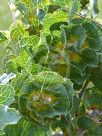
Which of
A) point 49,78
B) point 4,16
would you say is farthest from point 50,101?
point 4,16

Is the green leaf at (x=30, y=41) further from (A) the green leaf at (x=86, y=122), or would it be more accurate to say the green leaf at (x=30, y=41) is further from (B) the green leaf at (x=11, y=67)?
(A) the green leaf at (x=86, y=122)

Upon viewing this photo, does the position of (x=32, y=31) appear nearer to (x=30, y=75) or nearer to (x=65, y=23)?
(x=65, y=23)

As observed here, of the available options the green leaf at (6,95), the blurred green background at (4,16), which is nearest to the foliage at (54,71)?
the green leaf at (6,95)

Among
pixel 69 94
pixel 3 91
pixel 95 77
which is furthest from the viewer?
pixel 95 77

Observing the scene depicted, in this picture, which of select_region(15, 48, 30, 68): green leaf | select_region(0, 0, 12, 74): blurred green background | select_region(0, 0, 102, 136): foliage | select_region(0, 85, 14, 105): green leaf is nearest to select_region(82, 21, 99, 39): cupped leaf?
select_region(0, 0, 102, 136): foliage

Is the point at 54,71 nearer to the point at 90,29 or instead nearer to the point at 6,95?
the point at 90,29

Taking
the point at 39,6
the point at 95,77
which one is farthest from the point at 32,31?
the point at 95,77
